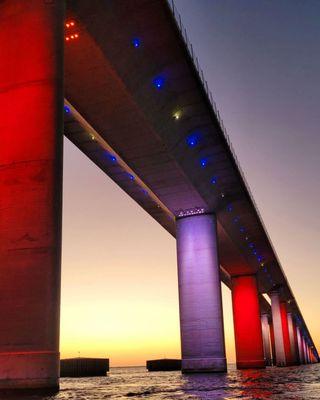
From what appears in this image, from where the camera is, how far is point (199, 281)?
102 feet

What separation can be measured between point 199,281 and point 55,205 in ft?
67.8

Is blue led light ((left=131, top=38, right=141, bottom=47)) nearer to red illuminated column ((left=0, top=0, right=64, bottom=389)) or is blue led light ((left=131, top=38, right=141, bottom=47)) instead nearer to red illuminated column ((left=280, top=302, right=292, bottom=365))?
red illuminated column ((left=0, top=0, right=64, bottom=389))

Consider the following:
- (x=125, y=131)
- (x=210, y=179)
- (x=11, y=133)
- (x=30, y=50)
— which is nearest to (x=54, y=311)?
(x=11, y=133)

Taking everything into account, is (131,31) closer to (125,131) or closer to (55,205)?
(125,131)

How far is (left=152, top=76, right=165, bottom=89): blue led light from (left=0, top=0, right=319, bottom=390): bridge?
0.05 meters

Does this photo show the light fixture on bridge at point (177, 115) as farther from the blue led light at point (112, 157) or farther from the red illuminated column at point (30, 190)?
the red illuminated column at point (30, 190)

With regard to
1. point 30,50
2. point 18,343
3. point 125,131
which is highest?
point 125,131

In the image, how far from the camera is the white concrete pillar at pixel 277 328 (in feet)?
236

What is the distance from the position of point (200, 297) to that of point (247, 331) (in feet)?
76.8

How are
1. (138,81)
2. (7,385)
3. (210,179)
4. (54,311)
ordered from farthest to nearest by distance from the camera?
1. (210,179)
2. (138,81)
3. (54,311)
4. (7,385)

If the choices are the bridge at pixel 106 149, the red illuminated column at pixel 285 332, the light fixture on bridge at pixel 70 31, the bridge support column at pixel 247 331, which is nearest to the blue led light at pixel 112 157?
the bridge at pixel 106 149

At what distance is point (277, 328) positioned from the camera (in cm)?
7212

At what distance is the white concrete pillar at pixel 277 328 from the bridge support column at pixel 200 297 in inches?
1745

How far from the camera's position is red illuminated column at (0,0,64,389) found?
427 inches
